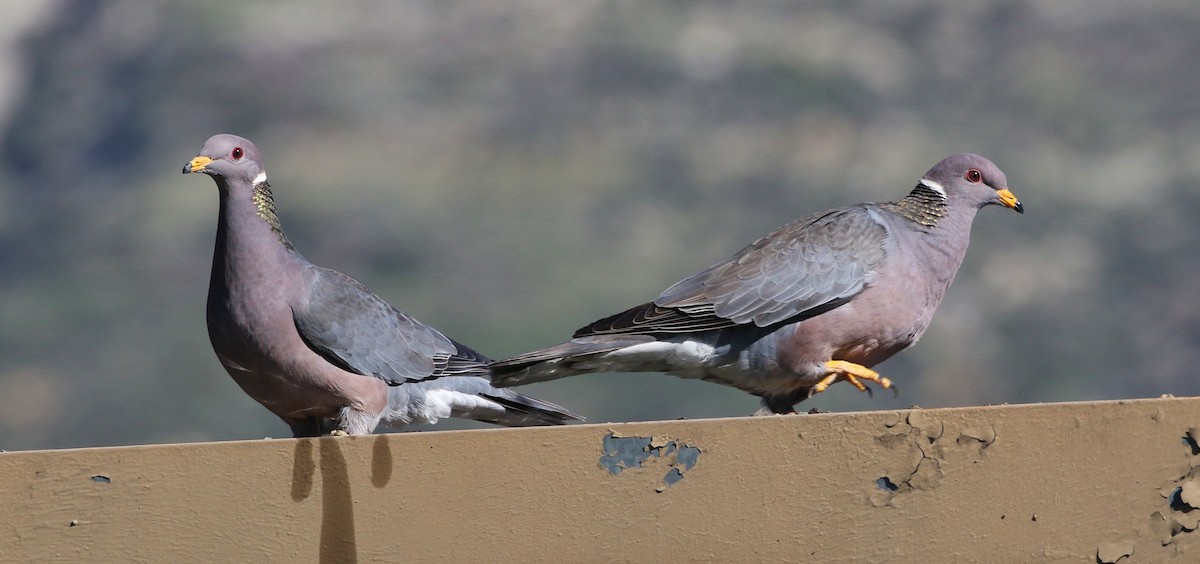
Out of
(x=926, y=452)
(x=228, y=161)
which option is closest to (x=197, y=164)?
(x=228, y=161)

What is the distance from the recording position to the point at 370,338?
5.58 metres

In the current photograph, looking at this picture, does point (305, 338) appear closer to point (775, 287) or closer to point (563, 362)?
point (563, 362)

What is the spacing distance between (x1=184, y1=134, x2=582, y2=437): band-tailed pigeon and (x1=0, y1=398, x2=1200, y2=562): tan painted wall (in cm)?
146

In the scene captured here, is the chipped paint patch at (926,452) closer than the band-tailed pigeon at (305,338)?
Yes

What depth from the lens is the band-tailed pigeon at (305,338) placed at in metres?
5.19

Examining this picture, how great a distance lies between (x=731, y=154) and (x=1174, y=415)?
14850mm

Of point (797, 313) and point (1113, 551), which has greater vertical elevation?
point (797, 313)

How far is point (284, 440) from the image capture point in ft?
12.2

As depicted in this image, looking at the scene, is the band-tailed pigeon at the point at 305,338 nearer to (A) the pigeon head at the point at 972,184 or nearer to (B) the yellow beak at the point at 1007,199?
(A) the pigeon head at the point at 972,184

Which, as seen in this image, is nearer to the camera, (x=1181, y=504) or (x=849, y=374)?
(x=1181, y=504)

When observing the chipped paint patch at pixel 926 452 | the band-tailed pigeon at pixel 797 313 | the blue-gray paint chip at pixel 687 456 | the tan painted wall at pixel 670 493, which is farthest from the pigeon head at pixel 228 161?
the chipped paint patch at pixel 926 452

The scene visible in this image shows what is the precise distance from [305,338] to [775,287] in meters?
1.71

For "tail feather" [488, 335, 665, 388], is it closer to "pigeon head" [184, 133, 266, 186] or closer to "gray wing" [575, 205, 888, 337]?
"gray wing" [575, 205, 888, 337]

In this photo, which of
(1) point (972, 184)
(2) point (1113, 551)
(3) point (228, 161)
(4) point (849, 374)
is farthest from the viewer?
(1) point (972, 184)
